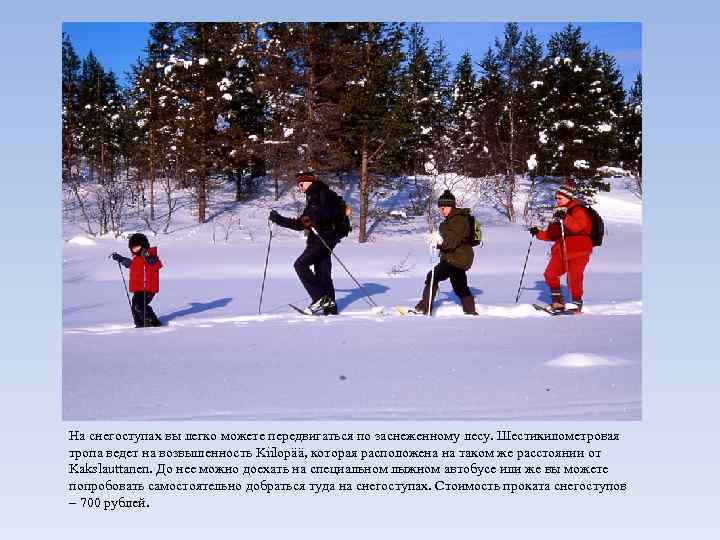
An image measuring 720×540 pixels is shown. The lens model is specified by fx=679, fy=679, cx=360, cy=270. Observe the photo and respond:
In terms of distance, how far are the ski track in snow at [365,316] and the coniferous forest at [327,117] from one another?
1435 cm

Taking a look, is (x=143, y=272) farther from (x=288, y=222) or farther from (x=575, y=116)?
(x=575, y=116)

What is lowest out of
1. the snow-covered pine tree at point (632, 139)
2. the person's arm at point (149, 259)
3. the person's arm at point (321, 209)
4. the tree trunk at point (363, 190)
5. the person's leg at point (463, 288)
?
the person's leg at point (463, 288)

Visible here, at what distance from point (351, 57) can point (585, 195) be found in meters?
11.5

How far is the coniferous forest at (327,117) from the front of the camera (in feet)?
74.9

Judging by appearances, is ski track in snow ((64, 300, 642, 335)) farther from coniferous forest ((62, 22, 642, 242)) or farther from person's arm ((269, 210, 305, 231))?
coniferous forest ((62, 22, 642, 242))

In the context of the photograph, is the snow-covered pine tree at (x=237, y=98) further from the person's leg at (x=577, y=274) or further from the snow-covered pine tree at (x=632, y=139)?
the person's leg at (x=577, y=274)

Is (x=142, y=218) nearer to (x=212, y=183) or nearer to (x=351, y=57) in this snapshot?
(x=212, y=183)

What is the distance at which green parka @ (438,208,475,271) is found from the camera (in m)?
7.71

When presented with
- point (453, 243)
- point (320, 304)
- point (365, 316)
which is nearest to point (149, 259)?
point (320, 304)

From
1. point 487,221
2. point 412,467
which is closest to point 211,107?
point 487,221

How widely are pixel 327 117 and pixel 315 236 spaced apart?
14996 millimetres

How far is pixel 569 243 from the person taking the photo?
7980mm

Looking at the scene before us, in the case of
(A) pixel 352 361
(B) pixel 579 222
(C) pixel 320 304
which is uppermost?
(B) pixel 579 222

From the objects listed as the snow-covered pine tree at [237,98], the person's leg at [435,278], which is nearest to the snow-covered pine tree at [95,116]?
the snow-covered pine tree at [237,98]
